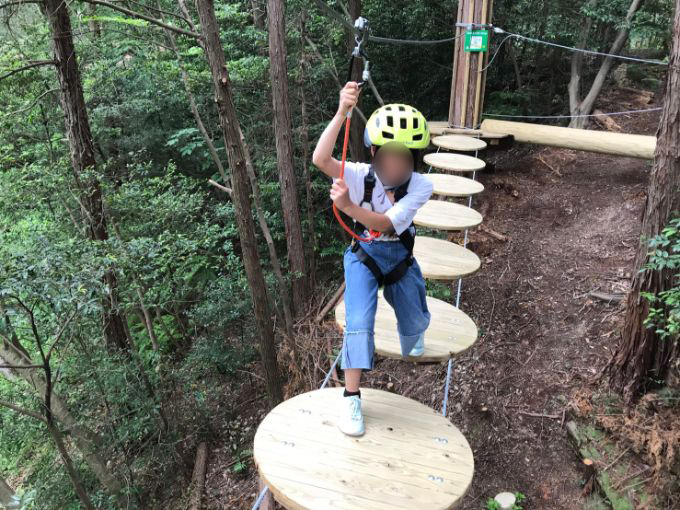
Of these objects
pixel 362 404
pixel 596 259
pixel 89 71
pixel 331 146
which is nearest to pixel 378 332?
pixel 362 404

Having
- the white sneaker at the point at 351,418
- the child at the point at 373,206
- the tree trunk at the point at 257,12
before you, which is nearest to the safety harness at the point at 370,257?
the child at the point at 373,206

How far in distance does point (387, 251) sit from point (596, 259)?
3.46m

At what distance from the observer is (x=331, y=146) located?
5.77 feet

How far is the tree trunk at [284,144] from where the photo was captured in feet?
20.1

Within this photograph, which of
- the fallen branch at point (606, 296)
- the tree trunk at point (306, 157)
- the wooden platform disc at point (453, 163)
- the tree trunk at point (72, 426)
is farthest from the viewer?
the tree trunk at point (306, 157)

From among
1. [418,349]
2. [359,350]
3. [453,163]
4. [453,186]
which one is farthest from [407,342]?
[453,163]

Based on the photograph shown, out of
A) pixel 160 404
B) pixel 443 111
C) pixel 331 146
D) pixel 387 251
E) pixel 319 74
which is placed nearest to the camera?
pixel 331 146

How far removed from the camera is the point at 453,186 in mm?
4246

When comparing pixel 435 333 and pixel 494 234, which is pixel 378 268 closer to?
pixel 435 333

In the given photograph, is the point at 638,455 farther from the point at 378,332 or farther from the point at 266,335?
the point at 266,335

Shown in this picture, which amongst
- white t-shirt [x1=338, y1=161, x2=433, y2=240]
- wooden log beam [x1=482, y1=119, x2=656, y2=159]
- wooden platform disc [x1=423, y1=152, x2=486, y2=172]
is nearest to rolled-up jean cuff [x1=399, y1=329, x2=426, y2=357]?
white t-shirt [x1=338, y1=161, x2=433, y2=240]

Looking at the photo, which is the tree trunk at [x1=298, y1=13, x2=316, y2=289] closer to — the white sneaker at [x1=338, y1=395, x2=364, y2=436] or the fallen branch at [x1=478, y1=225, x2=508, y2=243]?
the fallen branch at [x1=478, y1=225, x2=508, y2=243]

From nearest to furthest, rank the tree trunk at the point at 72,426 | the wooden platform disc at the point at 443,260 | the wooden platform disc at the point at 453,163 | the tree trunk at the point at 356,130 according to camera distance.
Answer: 1. the wooden platform disc at the point at 443,260
2. the tree trunk at the point at 72,426
3. the wooden platform disc at the point at 453,163
4. the tree trunk at the point at 356,130

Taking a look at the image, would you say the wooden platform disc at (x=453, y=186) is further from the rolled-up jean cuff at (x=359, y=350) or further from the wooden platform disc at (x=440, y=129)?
the rolled-up jean cuff at (x=359, y=350)
